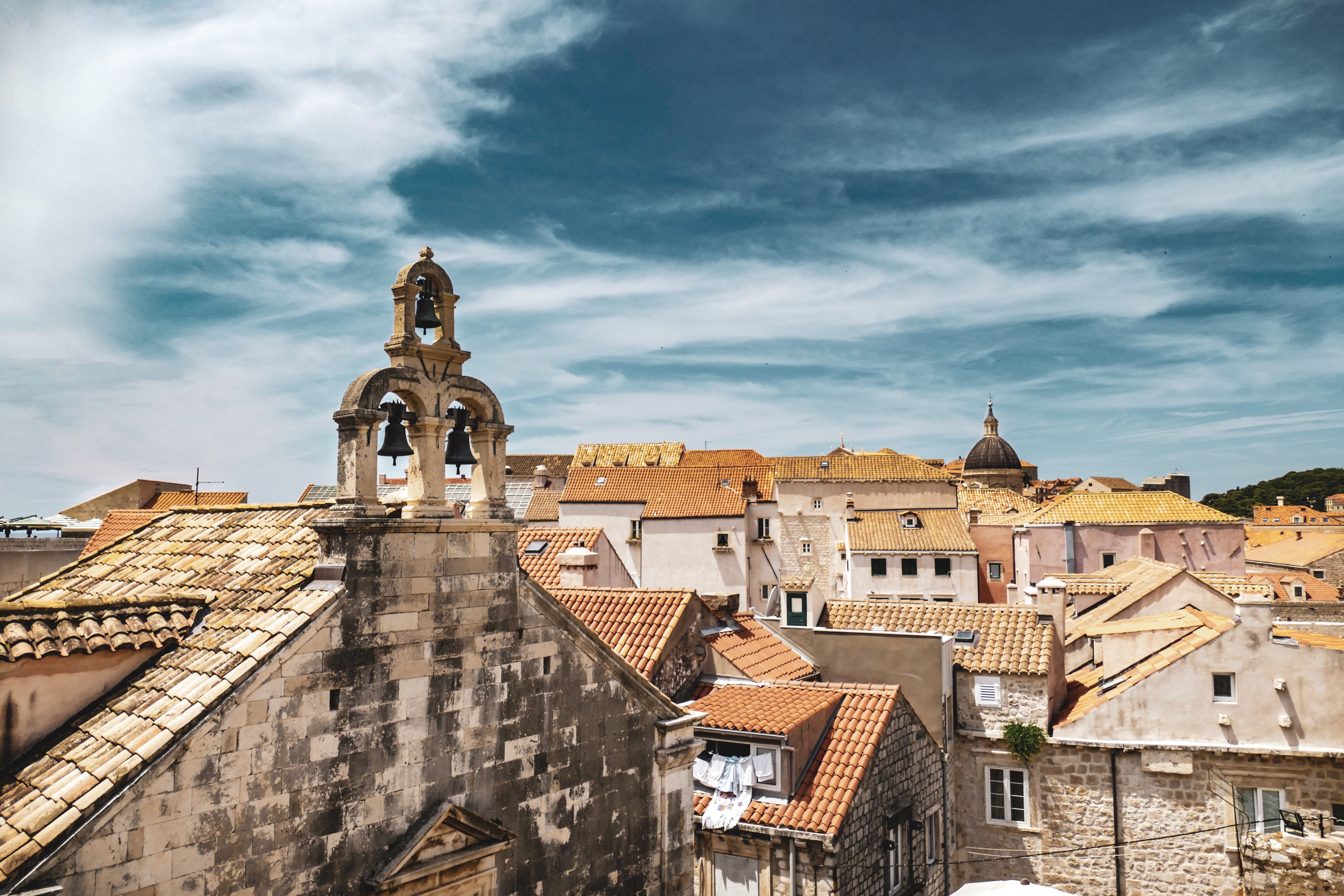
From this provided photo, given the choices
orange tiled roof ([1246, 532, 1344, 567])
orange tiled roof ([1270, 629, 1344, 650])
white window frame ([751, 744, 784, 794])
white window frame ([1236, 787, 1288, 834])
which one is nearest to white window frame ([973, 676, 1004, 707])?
white window frame ([1236, 787, 1288, 834])

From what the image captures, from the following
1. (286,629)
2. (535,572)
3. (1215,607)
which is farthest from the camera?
(1215,607)

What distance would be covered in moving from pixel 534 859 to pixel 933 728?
13112mm

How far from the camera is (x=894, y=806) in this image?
15.8 metres

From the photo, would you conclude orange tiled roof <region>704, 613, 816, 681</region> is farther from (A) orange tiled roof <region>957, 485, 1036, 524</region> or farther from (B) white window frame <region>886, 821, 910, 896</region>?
(A) orange tiled roof <region>957, 485, 1036, 524</region>

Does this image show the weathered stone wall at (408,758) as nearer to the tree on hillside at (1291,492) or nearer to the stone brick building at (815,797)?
the stone brick building at (815,797)

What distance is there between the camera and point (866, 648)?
19812 millimetres

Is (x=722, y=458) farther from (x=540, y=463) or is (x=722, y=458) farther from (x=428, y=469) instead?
(x=428, y=469)

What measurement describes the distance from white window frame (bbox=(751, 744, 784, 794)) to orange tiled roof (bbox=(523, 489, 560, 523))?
3720cm

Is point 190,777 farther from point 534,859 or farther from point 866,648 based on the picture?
point 866,648

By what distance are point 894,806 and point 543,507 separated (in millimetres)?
40246

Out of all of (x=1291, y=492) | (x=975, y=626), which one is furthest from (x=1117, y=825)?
(x=1291, y=492)

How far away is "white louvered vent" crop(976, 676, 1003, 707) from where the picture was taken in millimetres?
20594

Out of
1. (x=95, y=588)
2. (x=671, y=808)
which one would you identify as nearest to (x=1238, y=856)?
(x=671, y=808)

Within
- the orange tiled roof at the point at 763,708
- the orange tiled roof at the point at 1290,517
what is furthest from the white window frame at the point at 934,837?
the orange tiled roof at the point at 1290,517
